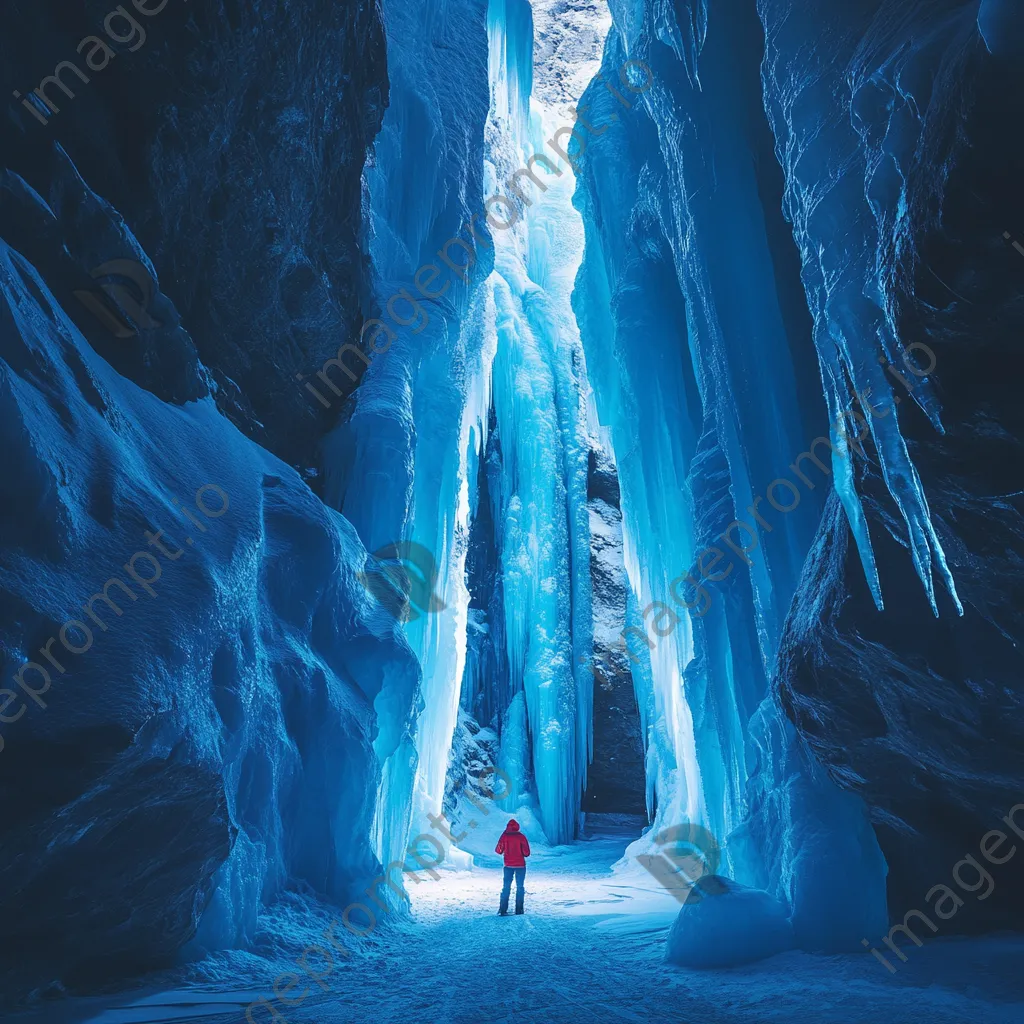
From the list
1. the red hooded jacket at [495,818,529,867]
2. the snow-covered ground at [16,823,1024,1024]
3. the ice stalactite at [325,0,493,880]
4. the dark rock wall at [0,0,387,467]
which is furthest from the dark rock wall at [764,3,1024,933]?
the ice stalactite at [325,0,493,880]

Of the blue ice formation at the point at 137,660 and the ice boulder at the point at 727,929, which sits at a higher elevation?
the blue ice formation at the point at 137,660

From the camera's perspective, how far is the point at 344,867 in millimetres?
6086

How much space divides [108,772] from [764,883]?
556 centimetres

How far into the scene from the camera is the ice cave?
2.86 metres

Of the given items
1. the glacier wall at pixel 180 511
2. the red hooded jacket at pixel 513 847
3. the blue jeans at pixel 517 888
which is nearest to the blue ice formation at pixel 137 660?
the glacier wall at pixel 180 511

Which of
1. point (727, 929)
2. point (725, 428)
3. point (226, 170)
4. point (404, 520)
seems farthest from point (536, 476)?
point (727, 929)

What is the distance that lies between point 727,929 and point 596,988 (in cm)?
116

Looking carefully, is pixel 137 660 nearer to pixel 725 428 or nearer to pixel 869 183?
pixel 869 183

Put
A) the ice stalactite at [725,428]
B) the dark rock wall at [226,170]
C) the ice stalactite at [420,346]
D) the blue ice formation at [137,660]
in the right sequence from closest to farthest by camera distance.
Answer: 1. the blue ice formation at [137,660]
2. the dark rock wall at [226,170]
3. the ice stalactite at [725,428]
4. the ice stalactite at [420,346]

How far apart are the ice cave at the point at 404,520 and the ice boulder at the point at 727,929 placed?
3 cm

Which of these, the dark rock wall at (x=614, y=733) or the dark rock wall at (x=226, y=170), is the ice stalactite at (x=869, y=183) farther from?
the dark rock wall at (x=614, y=733)

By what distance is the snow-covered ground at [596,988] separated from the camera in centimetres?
309

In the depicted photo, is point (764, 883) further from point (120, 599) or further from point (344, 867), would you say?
point (120, 599)

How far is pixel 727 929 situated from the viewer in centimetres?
454
